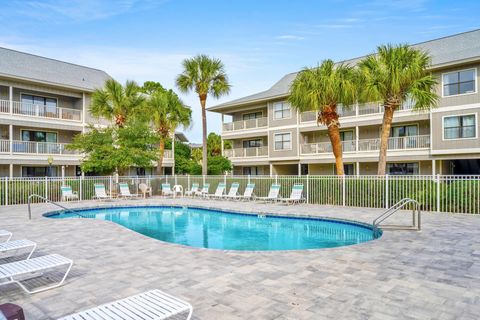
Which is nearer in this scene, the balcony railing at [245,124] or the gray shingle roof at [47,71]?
the gray shingle roof at [47,71]

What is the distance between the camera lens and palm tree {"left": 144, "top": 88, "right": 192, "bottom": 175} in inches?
1094

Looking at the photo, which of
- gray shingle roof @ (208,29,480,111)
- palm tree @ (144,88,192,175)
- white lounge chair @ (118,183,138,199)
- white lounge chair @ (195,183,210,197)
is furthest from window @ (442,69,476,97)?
white lounge chair @ (118,183,138,199)

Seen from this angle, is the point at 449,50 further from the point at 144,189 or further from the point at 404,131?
the point at 144,189

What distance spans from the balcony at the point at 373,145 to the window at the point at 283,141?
A: 55.5 inches

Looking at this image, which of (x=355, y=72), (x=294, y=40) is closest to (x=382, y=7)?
(x=355, y=72)

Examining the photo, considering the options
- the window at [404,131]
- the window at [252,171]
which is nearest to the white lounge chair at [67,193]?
the window at [252,171]

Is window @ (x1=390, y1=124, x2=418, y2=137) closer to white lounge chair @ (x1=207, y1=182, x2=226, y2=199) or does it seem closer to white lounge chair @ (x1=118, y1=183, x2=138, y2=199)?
white lounge chair @ (x1=207, y1=182, x2=226, y2=199)

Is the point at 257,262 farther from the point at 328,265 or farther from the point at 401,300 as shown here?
the point at 401,300

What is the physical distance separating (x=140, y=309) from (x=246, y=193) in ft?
53.6

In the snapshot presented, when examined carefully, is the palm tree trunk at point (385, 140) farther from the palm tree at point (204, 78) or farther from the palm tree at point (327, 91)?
the palm tree at point (204, 78)

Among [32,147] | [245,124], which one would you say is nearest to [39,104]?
[32,147]

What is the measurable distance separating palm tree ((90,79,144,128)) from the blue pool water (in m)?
9.05

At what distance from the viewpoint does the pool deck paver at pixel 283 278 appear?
452 centimetres

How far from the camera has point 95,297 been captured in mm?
5016
